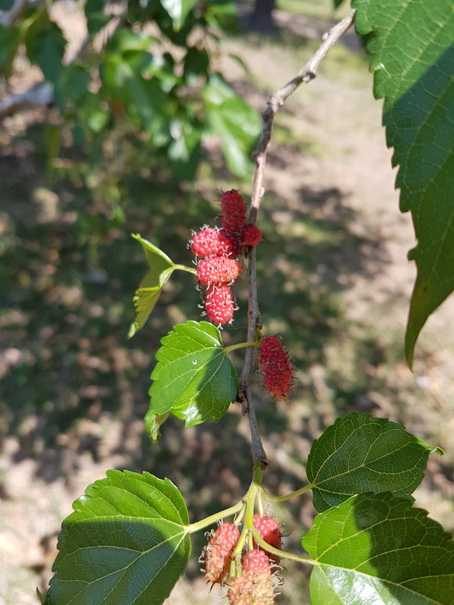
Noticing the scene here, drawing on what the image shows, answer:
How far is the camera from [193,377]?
1.90 feet

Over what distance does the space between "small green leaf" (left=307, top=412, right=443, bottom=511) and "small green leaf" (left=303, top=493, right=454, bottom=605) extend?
0.05 metres

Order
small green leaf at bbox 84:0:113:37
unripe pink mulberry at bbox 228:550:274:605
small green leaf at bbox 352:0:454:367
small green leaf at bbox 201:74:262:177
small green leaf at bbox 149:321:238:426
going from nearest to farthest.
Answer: small green leaf at bbox 352:0:454:367 < unripe pink mulberry at bbox 228:550:274:605 < small green leaf at bbox 149:321:238:426 < small green leaf at bbox 84:0:113:37 < small green leaf at bbox 201:74:262:177

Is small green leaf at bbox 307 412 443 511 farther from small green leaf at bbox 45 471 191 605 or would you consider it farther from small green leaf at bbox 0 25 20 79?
small green leaf at bbox 0 25 20 79

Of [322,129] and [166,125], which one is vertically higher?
[166,125]

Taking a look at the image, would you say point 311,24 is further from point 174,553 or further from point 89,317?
point 174,553

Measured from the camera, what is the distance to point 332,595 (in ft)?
1.48

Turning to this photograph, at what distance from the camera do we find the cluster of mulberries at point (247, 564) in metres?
0.45

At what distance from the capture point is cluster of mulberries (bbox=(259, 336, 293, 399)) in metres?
0.57

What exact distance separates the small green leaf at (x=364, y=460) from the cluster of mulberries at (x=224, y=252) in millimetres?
184

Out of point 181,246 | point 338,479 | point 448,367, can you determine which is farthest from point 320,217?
point 338,479

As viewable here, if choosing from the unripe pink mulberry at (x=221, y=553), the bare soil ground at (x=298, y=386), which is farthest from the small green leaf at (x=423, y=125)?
the bare soil ground at (x=298, y=386)

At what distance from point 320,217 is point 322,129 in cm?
154

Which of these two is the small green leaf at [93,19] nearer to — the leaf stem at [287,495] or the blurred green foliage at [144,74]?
the blurred green foliage at [144,74]

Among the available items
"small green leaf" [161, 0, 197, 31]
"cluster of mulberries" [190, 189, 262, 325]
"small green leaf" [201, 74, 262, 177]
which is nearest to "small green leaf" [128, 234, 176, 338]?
"cluster of mulberries" [190, 189, 262, 325]
